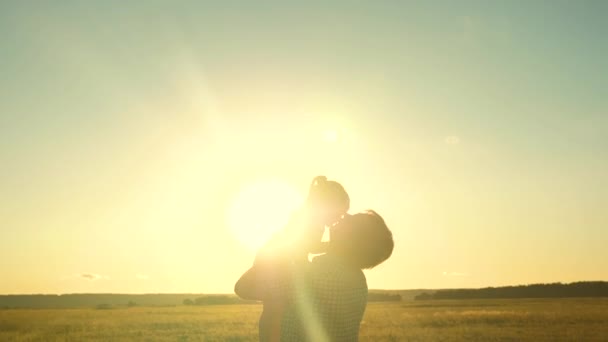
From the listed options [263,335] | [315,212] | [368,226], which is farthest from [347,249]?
[263,335]

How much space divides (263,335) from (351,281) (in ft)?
1.73

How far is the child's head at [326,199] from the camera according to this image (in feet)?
7.69

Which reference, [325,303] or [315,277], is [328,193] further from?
[325,303]

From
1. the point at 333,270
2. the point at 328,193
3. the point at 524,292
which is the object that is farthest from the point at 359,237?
the point at 524,292

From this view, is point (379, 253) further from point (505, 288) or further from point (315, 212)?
point (505, 288)

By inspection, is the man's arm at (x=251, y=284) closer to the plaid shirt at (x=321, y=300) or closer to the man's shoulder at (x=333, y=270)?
the plaid shirt at (x=321, y=300)

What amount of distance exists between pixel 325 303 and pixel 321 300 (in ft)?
0.12

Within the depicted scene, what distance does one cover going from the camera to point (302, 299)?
234 cm

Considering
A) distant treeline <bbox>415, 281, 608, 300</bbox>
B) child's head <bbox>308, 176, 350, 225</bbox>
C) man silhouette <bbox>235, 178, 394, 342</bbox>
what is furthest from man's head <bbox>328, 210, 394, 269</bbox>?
distant treeline <bbox>415, 281, 608, 300</bbox>

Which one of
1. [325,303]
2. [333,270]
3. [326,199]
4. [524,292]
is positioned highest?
[326,199]

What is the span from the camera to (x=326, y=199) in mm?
2344


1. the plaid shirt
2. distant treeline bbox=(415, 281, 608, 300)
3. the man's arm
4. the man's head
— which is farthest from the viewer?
distant treeline bbox=(415, 281, 608, 300)

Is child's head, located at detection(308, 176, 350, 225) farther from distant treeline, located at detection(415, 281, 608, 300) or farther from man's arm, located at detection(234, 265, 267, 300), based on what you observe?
distant treeline, located at detection(415, 281, 608, 300)

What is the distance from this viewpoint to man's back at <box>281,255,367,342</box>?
234 cm
